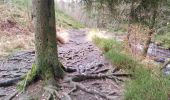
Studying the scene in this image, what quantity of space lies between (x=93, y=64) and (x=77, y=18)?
4067cm

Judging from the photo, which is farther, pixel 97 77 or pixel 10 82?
pixel 97 77

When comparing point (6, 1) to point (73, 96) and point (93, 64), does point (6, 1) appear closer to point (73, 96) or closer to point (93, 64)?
point (93, 64)

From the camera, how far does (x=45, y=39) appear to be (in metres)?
6.31

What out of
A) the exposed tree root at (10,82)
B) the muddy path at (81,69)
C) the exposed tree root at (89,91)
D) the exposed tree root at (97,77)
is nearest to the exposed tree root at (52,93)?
the muddy path at (81,69)

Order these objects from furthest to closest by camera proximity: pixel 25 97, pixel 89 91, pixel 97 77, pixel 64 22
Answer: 1. pixel 64 22
2. pixel 97 77
3. pixel 89 91
4. pixel 25 97

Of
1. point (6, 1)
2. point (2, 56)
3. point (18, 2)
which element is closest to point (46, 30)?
point (2, 56)

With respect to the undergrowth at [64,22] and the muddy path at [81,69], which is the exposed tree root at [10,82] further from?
the undergrowth at [64,22]

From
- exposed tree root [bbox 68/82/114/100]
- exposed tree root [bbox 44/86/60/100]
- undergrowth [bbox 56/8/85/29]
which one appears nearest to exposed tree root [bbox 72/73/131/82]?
exposed tree root [bbox 68/82/114/100]

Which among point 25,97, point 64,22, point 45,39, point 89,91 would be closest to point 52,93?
point 25,97

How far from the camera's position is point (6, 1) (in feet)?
69.6

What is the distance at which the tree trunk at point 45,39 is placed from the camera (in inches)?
243

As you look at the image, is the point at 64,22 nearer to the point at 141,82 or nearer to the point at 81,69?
the point at 81,69

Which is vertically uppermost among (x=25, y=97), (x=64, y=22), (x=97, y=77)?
(x=64, y=22)

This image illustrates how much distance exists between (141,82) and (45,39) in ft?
7.58
